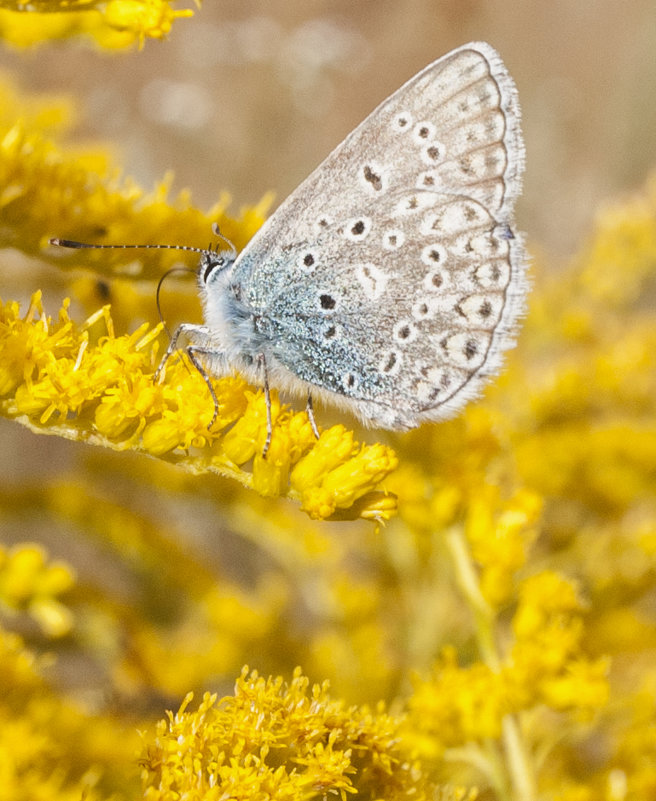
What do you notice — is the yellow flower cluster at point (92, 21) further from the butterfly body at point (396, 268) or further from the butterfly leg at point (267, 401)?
the butterfly leg at point (267, 401)

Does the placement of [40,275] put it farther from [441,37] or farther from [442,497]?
[441,37]

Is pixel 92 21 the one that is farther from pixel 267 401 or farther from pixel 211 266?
pixel 267 401

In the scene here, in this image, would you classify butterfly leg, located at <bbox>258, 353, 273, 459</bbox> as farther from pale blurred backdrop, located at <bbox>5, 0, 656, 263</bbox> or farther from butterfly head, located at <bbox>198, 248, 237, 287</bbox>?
pale blurred backdrop, located at <bbox>5, 0, 656, 263</bbox>

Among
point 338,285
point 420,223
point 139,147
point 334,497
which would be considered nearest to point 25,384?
point 334,497

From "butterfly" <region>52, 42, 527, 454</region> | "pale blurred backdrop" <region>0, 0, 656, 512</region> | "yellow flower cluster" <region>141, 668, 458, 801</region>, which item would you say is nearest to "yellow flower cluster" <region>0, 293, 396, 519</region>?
"butterfly" <region>52, 42, 527, 454</region>

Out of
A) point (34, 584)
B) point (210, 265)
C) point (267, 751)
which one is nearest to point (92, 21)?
point (210, 265)

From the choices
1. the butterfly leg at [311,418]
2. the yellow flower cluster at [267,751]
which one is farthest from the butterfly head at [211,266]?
the yellow flower cluster at [267,751]

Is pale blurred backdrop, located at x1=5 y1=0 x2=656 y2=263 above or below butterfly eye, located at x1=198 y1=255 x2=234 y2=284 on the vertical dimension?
above
